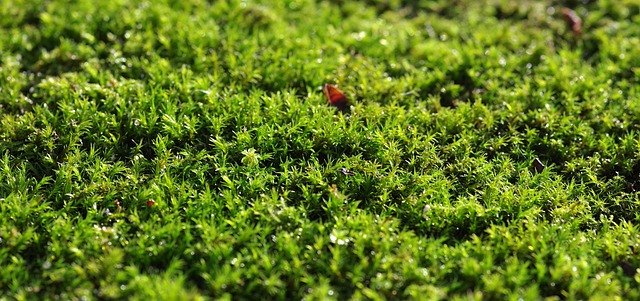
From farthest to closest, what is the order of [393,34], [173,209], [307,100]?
[393,34]
[307,100]
[173,209]

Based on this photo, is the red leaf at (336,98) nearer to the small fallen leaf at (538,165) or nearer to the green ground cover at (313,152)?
the green ground cover at (313,152)

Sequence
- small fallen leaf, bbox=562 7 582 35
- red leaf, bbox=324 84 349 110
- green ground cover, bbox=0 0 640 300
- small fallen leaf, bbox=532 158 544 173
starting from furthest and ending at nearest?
1. small fallen leaf, bbox=562 7 582 35
2. red leaf, bbox=324 84 349 110
3. small fallen leaf, bbox=532 158 544 173
4. green ground cover, bbox=0 0 640 300

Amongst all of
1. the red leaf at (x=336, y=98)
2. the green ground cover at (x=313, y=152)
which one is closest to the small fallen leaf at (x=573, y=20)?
the green ground cover at (x=313, y=152)

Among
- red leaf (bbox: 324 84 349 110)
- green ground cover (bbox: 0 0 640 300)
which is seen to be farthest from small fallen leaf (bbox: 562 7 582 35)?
red leaf (bbox: 324 84 349 110)

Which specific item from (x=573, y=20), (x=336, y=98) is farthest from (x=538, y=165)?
(x=573, y=20)

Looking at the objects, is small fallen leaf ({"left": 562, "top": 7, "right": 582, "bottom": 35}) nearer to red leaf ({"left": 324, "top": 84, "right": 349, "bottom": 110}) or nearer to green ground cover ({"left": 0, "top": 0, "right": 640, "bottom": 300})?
green ground cover ({"left": 0, "top": 0, "right": 640, "bottom": 300})

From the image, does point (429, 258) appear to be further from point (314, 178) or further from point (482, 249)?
point (314, 178)

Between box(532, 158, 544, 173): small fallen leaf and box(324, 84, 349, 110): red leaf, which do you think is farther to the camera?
box(324, 84, 349, 110): red leaf

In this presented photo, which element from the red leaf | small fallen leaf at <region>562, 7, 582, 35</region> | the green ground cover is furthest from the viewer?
small fallen leaf at <region>562, 7, 582, 35</region>

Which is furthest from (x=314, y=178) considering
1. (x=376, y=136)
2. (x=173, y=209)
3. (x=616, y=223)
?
(x=616, y=223)

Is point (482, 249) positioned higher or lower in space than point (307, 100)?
lower
